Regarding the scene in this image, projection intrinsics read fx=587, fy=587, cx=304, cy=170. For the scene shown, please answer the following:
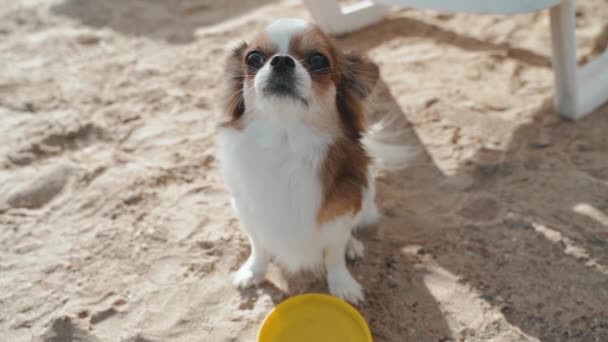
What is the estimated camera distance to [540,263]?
2.38 m

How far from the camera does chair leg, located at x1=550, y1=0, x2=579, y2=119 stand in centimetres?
283

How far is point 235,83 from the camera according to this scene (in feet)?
7.05

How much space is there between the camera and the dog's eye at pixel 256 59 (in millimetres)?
2012

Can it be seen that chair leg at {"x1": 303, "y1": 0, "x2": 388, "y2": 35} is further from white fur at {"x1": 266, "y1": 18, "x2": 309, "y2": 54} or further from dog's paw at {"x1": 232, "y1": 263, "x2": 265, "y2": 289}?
dog's paw at {"x1": 232, "y1": 263, "x2": 265, "y2": 289}

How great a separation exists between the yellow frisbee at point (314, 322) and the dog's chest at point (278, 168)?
0.30 metres

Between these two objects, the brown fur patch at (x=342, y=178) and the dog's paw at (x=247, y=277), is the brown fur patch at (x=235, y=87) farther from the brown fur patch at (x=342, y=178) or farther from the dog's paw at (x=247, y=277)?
the dog's paw at (x=247, y=277)

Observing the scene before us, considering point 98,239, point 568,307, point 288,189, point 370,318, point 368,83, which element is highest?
point 368,83

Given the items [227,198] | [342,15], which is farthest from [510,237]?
[342,15]

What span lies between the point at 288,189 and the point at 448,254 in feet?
2.71

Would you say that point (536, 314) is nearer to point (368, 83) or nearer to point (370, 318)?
point (370, 318)

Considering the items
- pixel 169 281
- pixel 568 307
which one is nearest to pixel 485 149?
pixel 568 307

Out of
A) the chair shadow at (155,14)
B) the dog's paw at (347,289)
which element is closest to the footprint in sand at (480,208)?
the dog's paw at (347,289)

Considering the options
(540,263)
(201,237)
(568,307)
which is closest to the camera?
(568,307)

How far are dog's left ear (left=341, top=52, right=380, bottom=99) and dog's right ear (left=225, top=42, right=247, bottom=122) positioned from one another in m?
0.37
